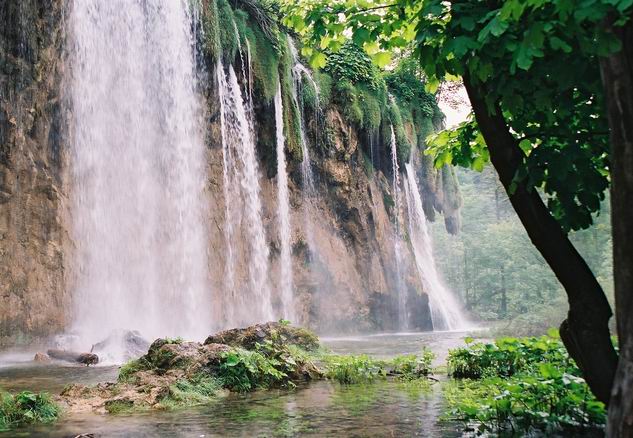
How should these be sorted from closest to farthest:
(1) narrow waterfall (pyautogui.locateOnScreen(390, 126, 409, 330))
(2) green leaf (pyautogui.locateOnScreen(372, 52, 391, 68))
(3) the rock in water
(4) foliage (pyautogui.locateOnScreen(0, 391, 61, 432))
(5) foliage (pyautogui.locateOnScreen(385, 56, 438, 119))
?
(2) green leaf (pyautogui.locateOnScreen(372, 52, 391, 68)) → (4) foliage (pyautogui.locateOnScreen(0, 391, 61, 432)) → (3) the rock in water → (1) narrow waterfall (pyautogui.locateOnScreen(390, 126, 409, 330)) → (5) foliage (pyautogui.locateOnScreen(385, 56, 438, 119))

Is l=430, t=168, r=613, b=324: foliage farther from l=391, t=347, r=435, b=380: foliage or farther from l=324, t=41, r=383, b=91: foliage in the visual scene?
l=391, t=347, r=435, b=380: foliage

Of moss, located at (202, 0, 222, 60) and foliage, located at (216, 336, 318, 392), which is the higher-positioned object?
moss, located at (202, 0, 222, 60)

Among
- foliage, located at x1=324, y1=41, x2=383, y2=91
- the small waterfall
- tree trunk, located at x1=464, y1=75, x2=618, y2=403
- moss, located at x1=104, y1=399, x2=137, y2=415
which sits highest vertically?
foliage, located at x1=324, y1=41, x2=383, y2=91

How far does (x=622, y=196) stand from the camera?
117 inches

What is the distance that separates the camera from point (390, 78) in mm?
33562

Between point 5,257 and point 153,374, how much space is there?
9.65 m

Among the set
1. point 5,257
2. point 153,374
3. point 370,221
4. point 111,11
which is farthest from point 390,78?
point 153,374

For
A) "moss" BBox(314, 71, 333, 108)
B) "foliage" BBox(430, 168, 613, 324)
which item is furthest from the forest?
"foliage" BBox(430, 168, 613, 324)

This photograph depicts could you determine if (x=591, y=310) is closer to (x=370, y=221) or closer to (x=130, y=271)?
(x=130, y=271)

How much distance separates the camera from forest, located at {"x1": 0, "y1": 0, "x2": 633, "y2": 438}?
3541 millimetres

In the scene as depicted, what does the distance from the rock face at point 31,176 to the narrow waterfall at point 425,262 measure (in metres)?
20.0

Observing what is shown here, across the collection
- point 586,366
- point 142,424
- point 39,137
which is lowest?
point 142,424

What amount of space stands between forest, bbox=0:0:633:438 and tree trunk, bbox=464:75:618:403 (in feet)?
0.05

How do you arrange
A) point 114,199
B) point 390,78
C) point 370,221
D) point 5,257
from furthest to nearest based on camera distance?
point 390,78 < point 370,221 < point 114,199 < point 5,257
